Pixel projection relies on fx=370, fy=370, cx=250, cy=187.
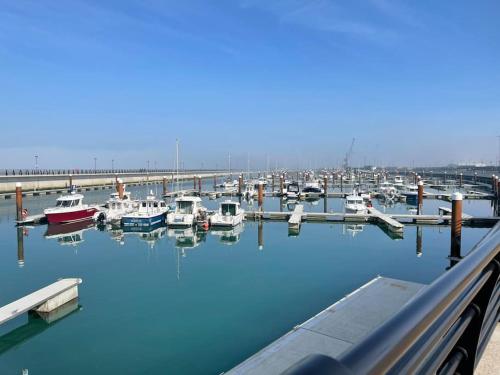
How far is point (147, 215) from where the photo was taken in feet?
106

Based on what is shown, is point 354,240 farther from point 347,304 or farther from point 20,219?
point 20,219

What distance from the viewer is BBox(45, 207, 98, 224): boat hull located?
109ft

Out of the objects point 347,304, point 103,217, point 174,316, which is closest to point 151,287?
point 174,316

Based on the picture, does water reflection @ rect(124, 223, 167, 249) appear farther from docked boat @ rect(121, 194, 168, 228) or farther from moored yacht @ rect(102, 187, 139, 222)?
moored yacht @ rect(102, 187, 139, 222)

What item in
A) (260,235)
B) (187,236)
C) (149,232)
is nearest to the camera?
(187,236)

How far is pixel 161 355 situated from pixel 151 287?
646cm

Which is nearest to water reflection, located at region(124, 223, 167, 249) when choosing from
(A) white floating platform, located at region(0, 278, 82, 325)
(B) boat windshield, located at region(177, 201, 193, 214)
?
(B) boat windshield, located at region(177, 201, 193, 214)

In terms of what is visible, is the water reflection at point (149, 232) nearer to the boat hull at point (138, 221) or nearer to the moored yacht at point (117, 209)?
the boat hull at point (138, 221)

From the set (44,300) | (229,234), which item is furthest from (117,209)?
(44,300)

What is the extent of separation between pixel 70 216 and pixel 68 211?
52 cm

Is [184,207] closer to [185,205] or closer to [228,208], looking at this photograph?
[185,205]

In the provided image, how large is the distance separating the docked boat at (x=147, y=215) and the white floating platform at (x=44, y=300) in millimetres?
17068

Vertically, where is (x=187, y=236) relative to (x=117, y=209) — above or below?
below

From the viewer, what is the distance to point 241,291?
53.3 feet
